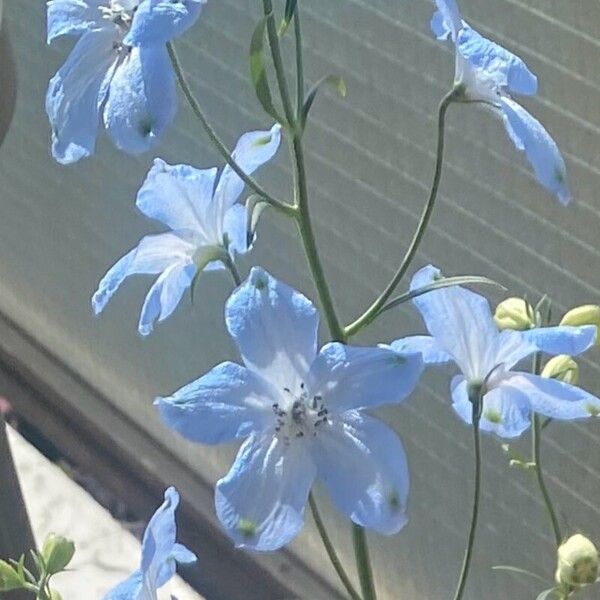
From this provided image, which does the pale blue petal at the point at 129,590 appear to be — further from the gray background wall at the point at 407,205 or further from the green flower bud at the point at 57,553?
the gray background wall at the point at 407,205

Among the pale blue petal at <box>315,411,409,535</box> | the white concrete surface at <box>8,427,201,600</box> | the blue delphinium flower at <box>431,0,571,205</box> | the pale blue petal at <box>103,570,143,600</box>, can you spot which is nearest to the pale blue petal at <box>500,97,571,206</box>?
the blue delphinium flower at <box>431,0,571,205</box>

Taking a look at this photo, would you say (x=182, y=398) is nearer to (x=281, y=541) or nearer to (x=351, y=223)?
(x=281, y=541)

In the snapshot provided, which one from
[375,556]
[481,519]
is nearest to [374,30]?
[481,519]

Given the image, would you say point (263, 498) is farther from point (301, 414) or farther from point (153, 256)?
point (153, 256)

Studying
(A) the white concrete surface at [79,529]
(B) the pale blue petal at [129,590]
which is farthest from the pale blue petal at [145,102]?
(A) the white concrete surface at [79,529]

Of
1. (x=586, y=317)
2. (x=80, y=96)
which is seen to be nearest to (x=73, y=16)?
(x=80, y=96)

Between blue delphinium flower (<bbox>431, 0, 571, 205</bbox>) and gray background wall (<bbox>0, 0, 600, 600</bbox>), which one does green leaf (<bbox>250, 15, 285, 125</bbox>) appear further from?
gray background wall (<bbox>0, 0, 600, 600</bbox>)
